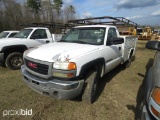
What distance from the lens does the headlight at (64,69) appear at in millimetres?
2816

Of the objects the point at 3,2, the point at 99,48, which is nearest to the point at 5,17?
the point at 3,2

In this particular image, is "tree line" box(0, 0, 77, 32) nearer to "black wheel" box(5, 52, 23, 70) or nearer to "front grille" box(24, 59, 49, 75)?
"black wheel" box(5, 52, 23, 70)

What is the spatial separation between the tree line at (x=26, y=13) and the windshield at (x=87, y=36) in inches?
755

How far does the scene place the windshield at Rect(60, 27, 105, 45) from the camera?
4109 millimetres

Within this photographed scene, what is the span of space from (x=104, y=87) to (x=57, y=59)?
211 centimetres

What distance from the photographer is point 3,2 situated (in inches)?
906

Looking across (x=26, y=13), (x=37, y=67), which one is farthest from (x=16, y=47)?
(x=26, y=13)

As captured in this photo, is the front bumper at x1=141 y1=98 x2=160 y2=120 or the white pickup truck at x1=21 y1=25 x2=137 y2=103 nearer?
the front bumper at x1=141 y1=98 x2=160 y2=120

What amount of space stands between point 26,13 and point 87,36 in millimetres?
23673

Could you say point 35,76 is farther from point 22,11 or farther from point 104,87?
point 22,11

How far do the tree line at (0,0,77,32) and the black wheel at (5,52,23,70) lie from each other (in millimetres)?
17158

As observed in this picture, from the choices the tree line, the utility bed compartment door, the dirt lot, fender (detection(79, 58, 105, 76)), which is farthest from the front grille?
the tree line

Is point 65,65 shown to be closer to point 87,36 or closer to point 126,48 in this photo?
point 87,36

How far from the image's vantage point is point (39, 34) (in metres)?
7.12
